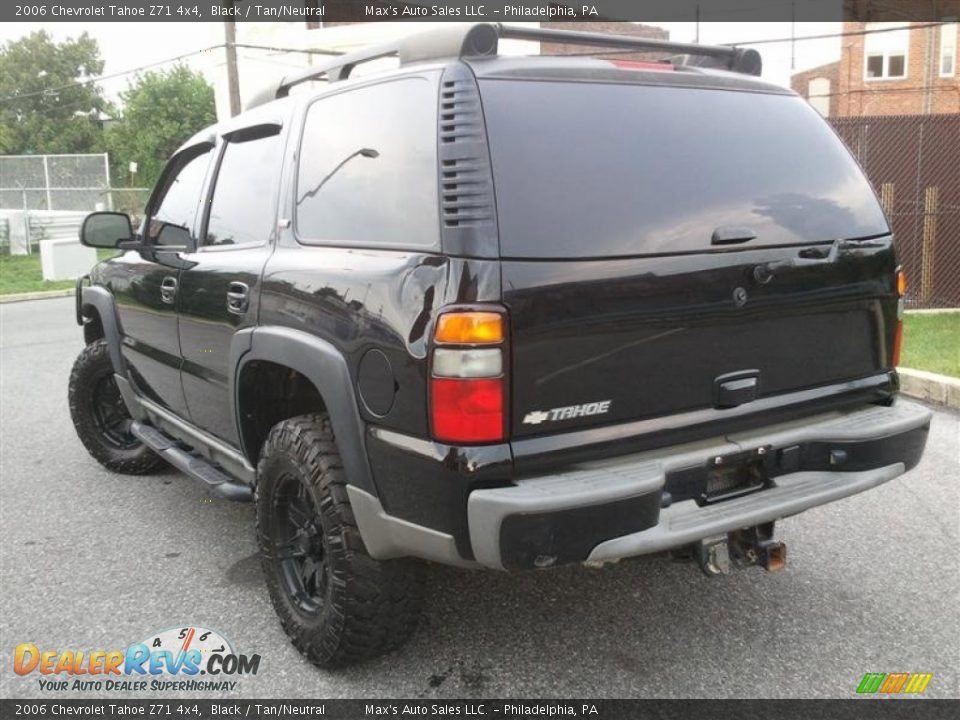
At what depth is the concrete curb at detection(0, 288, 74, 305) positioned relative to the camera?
1502cm

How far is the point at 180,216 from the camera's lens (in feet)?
14.0

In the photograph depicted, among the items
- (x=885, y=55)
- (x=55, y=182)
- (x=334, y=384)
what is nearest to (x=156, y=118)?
(x=55, y=182)

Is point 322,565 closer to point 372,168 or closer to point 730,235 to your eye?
point 372,168

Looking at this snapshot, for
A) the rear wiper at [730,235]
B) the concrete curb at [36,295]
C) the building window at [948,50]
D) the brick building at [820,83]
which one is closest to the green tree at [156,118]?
the brick building at [820,83]

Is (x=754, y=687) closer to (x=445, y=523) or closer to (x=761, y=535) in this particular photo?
(x=761, y=535)

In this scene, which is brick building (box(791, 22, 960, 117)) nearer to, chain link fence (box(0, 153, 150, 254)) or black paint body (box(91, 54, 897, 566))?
chain link fence (box(0, 153, 150, 254))

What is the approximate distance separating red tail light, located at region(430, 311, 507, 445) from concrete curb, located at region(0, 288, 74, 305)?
14.9 meters

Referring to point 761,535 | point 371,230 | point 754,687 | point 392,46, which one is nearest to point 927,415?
point 761,535

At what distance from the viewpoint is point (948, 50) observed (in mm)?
28297

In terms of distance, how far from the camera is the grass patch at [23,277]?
16.2 meters

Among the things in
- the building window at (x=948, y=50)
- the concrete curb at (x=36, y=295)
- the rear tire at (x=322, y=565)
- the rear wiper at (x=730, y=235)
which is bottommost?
the concrete curb at (x=36, y=295)

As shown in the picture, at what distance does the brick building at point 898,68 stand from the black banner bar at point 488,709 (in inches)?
1133

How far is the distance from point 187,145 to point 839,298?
314 centimetres

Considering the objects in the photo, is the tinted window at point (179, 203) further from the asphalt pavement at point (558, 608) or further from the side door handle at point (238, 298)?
the asphalt pavement at point (558, 608)
